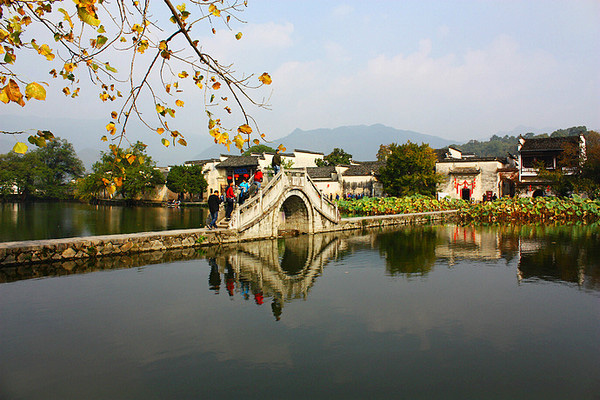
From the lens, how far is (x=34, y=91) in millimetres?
3566

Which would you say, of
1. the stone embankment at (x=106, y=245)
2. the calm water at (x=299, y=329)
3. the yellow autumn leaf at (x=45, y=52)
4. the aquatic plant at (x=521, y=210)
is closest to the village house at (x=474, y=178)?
the aquatic plant at (x=521, y=210)

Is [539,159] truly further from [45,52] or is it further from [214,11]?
[45,52]

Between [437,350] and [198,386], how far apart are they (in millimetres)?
3851

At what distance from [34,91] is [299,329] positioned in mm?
6089

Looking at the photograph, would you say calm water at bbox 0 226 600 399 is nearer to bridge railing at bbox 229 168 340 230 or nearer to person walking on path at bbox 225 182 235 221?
bridge railing at bbox 229 168 340 230

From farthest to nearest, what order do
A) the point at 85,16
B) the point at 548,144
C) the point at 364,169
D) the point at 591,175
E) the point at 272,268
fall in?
1. the point at 364,169
2. the point at 548,144
3. the point at 591,175
4. the point at 272,268
5. the point at 85,16

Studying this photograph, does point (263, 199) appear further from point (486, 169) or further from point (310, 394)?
point (486, 169)

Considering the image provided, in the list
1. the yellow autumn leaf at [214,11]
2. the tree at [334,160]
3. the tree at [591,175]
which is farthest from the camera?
the tree at [334,160]

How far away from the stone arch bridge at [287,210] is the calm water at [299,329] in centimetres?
458

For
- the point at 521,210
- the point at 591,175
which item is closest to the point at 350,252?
the point at 521,210

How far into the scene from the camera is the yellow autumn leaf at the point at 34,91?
11.7 feet

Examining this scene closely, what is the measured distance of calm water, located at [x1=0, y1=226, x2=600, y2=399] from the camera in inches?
238

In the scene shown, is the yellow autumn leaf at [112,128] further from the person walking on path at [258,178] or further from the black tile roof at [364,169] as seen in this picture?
the black tile roof at [364,169]

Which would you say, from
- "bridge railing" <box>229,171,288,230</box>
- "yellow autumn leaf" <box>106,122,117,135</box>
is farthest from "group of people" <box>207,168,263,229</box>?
"yellow autumn leaf" <box>106,122,117,135</box>
